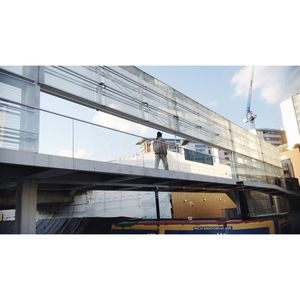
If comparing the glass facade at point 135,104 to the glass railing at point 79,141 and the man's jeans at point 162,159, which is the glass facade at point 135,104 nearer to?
Result: the glass railing at point 79,141

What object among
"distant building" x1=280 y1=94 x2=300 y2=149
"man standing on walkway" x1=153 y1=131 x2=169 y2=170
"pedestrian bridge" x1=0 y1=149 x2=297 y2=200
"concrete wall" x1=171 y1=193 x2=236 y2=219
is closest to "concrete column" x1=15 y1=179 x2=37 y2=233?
"pedestrian bridge" x1=0 y1=149 x2=297 y2=200

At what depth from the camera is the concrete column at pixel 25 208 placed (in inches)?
134

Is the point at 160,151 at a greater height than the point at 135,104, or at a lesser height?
lesser

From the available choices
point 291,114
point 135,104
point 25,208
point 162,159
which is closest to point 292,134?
point 291,114

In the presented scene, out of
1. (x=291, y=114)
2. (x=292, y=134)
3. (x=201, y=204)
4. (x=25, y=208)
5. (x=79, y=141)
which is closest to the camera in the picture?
(x=25, y=208)

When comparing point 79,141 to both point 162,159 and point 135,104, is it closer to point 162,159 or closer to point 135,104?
point 162,159

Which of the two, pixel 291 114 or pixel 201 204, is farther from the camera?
pixel 201 204

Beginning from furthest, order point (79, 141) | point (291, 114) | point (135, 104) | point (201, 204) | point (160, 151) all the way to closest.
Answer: point (201, 204)
point (135, 104)
point (291, 114)
point (160, 151)
point (79, 141)

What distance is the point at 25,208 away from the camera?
11.2 feet

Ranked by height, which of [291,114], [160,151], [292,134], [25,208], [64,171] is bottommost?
[25,208]

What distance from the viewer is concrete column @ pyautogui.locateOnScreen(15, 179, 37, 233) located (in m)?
3.39

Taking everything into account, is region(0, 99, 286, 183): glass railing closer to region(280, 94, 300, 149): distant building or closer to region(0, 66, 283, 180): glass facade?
region(0, 66, 283, 180): glass facade

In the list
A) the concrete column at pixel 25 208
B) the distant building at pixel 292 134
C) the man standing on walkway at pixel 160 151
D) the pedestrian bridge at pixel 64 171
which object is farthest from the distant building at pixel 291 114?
the concrete column at pixel 25 208

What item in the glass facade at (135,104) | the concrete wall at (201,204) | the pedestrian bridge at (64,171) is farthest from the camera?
the concrete wall at (201,204)
